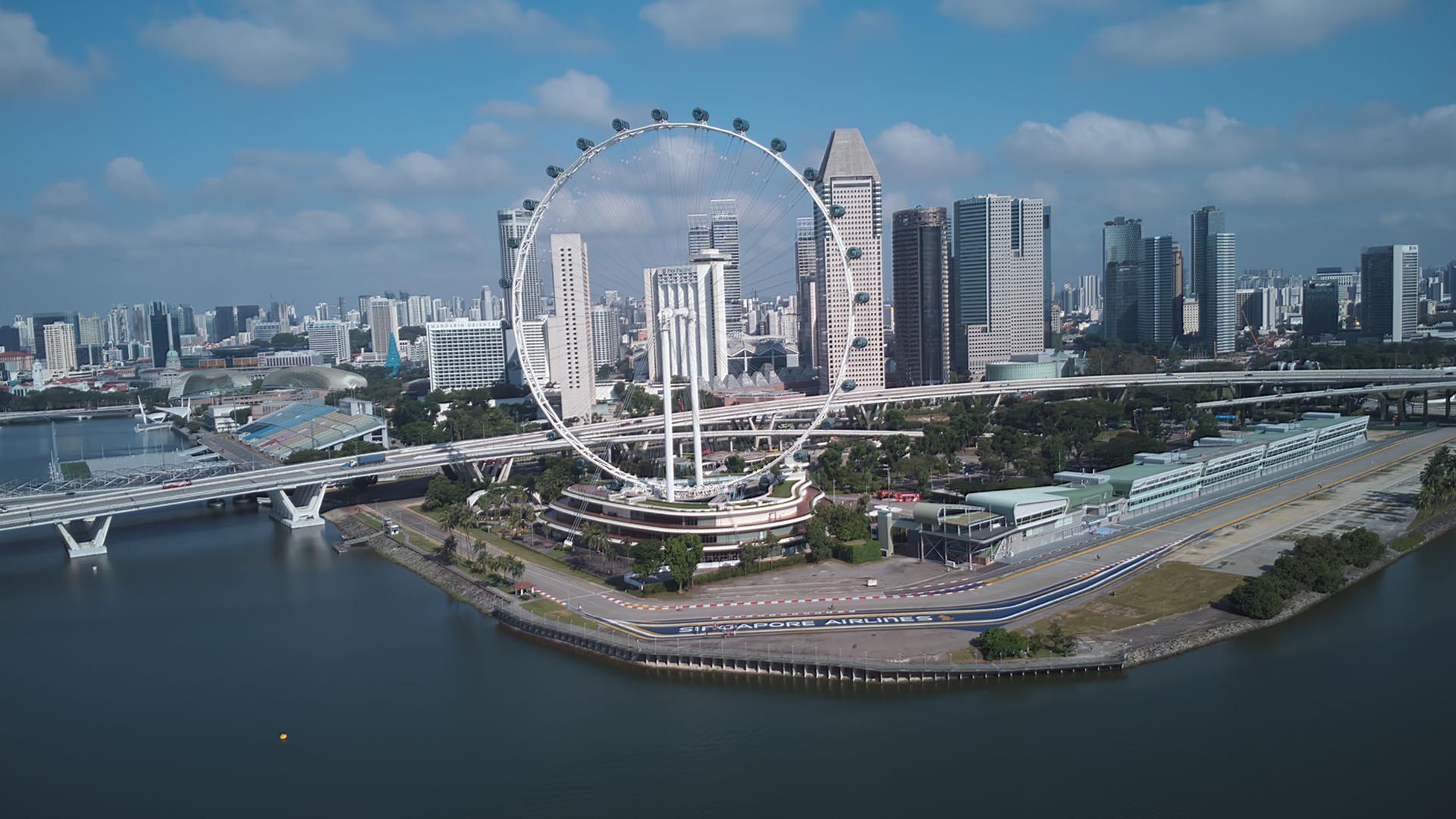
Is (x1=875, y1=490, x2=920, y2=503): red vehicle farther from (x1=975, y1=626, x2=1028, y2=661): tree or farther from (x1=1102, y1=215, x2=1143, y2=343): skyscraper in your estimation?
(x1=1102, y1=215, x2=1143, y2=343): skyscraper

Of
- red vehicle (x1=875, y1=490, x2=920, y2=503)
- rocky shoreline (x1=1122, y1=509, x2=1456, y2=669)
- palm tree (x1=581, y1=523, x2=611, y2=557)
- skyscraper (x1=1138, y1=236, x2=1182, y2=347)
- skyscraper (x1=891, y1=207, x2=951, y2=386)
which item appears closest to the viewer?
rocky shoreline (x1=1122, y1=509, x2=1456, y2=669)

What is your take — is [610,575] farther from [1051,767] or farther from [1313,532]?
[1313,532]

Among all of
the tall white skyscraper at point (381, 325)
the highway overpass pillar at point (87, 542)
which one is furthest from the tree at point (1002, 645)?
the tall white skyscraper at point (381, 325)

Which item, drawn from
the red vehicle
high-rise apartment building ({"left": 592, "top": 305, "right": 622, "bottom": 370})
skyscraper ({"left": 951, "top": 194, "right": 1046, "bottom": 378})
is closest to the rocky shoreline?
the red vehicle

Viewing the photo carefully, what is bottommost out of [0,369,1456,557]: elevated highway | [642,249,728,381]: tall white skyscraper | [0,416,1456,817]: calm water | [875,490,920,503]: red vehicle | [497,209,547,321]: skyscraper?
[0,416,1456,817]: calm water

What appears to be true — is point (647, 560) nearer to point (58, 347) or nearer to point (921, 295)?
point (921, 295)

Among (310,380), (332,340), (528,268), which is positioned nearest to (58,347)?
(332,340)

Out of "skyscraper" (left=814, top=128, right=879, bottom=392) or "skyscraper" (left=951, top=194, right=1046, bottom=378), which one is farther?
"skyscraper" (left=951, top=194, right=1046, bottom=378)

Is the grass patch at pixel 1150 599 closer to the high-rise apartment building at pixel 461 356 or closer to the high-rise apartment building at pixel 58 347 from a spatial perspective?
the high-rise apartment building at pixel 461 356
